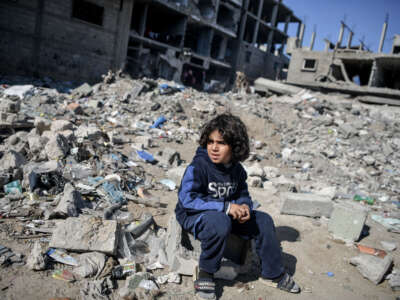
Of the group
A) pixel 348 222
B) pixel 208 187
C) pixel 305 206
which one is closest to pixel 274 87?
pixel 305 206

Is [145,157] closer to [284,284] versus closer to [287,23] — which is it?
[284,284]

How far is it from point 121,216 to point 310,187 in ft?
13.4

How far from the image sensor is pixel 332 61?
17453 mm

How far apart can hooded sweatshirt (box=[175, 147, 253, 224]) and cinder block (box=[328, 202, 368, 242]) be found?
157cm

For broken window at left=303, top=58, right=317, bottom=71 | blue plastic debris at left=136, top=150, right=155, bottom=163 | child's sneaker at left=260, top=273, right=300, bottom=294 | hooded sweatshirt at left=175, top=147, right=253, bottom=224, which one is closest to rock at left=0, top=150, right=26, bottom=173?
blue plastic debris at left=136, top=150, right=155, bottom=163

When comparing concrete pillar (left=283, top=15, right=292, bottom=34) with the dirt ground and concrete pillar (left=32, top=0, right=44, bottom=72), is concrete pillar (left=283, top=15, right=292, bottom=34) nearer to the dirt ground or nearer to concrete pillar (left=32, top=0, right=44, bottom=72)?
concrete pillar (left=32, top=0, right=44, bottom=72)

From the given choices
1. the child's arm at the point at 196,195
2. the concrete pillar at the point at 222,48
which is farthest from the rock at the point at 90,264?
the concrete pillar at the point at 222,48

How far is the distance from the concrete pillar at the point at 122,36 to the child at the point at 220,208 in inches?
497

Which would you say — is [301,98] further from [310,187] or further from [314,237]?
[314,237]

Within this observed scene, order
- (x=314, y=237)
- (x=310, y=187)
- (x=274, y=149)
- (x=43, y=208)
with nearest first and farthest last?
(x=43, y=208), (x=314, y=237), (x=310, y=187), (x=274, y=149)

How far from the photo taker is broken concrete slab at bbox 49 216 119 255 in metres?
2.05

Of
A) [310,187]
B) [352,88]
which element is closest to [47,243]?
[310,187]

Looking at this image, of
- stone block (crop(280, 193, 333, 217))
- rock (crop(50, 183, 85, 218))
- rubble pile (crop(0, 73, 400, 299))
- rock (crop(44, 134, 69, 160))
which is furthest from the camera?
rock (crop(44, 134, 69, 160))

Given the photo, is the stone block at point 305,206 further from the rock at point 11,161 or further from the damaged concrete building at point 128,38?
the damaged concrete building at point 128,38
